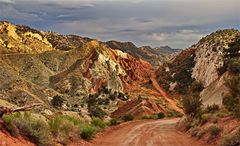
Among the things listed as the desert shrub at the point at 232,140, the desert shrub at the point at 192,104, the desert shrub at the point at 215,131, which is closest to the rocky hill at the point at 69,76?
the desert shrub at the point at 192,104

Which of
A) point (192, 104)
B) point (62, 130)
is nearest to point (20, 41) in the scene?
point (192, 104)

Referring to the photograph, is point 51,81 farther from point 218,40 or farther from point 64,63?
point 218,40

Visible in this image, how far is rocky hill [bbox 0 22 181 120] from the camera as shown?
278 ft

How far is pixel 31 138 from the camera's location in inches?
733

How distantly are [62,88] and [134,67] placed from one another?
63938 mm

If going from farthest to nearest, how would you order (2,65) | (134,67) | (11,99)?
(134,67) → (2,65) → (11,99)

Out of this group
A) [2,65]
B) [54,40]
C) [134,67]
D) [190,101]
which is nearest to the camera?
[190,101]

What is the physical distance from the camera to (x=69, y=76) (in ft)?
368

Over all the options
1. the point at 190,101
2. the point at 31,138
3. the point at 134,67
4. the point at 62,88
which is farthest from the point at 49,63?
the point at 31,138

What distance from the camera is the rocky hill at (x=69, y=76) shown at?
84.7m

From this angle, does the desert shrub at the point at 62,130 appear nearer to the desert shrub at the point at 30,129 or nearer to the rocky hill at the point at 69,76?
the desert shrub at the point at 30,129

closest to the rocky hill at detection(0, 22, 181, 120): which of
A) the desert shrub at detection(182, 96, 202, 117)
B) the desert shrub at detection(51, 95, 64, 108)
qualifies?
the desert shrub at detection(51, 95, 64, 108)

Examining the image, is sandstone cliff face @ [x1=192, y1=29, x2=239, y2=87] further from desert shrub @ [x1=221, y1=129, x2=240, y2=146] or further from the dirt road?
desert shrub @ [x1=221, y1=129, x2=240, y2=146]

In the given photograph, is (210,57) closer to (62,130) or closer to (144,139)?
(144,139)
